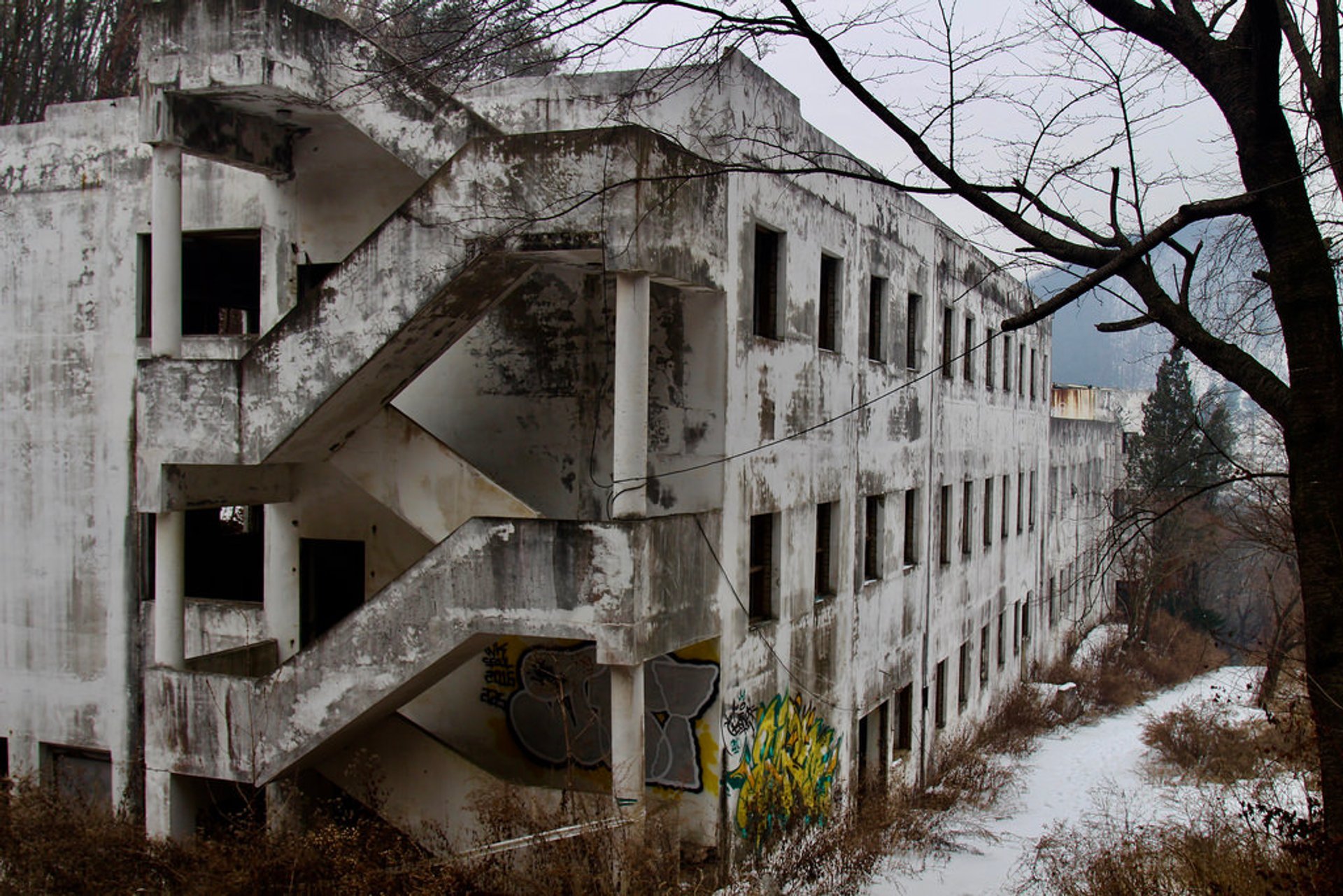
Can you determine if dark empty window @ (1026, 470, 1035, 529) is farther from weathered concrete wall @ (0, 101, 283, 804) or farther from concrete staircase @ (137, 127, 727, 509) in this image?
weathered concrete wall @ (0, 101, 283, 804)

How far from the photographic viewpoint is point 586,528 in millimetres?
10445

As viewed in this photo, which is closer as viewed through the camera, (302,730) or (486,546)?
(486,546)

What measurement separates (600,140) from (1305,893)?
324 inches

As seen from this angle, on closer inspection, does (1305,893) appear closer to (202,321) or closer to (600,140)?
(600,140)

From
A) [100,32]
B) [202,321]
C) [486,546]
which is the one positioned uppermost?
[100,32]

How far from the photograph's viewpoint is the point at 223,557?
1655 centimetres

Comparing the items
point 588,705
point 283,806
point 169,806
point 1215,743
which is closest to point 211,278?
point 169,806

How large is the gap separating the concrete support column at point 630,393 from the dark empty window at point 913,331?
9.88 metres

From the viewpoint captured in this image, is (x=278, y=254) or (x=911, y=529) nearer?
(x=278, y=254)

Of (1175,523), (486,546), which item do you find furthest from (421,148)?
(1175,523)

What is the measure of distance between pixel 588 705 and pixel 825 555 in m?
4.27

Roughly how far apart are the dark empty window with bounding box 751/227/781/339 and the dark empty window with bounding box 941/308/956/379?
8317mm

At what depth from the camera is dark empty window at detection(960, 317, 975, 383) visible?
23562mm

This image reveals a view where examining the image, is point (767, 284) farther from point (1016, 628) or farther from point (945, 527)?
point (1016, 628)
